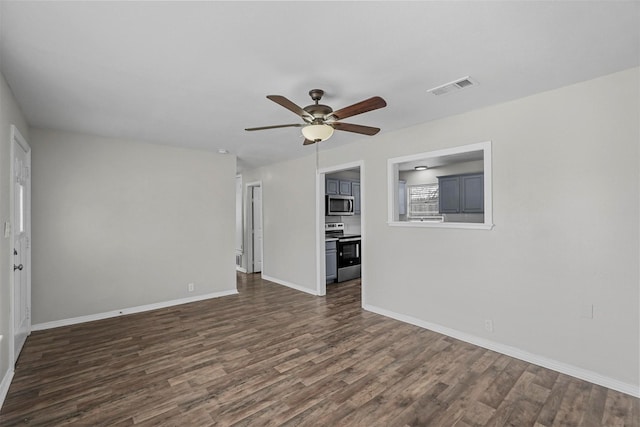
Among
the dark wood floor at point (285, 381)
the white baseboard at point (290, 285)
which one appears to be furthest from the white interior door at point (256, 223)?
the dark wood floor at point (285, 381)

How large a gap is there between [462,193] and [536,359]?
3.27 m

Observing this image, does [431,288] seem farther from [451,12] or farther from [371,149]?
[451,12]

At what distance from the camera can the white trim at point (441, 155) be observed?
319 cm

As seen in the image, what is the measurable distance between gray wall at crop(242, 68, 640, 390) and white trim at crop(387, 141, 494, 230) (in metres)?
0.06

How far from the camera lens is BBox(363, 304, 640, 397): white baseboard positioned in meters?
2.44

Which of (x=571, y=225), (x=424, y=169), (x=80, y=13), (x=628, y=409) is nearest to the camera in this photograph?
(x=80, y=13)

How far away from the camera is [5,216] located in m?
2.47

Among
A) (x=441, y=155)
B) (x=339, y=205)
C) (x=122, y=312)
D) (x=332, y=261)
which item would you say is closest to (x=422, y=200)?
(x=339, y=205)

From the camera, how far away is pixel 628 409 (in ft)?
7.23

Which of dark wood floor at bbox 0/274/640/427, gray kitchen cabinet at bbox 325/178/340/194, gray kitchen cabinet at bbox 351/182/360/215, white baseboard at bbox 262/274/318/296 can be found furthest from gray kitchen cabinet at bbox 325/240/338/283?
dark wood floor at bbox 0/274/640/427

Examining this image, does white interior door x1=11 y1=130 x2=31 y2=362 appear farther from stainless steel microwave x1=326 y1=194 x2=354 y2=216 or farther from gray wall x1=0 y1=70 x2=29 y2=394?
stainless steel microwave x1=326 y1=194 x2=354 y2=216

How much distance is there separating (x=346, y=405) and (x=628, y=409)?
6.74 feet

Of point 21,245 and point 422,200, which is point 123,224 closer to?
point 21,245

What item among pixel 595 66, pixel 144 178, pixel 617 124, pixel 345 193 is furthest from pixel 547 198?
pixel 144 178
